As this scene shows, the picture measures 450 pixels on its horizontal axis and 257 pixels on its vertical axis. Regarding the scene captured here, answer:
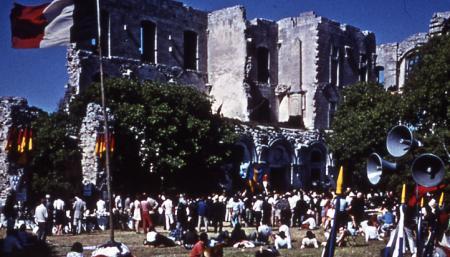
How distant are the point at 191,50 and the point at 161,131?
20990mm

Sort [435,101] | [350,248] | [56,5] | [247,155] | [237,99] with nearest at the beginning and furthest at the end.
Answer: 1. [56,5]
2. [350,248]
3. [435,101]
4. [247,155]
5. [237,99]

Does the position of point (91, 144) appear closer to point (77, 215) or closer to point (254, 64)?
point (77, 215)

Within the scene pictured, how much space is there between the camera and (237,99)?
185 ft

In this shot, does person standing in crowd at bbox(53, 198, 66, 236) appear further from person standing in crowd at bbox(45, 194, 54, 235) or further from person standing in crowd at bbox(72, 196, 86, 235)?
person standing in crowd at bbox(72, 196, 86, 235)

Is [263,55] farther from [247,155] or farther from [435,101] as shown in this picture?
[435,101]

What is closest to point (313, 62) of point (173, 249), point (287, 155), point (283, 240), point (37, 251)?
point (287, 155)

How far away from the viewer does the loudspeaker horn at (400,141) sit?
12.4 m

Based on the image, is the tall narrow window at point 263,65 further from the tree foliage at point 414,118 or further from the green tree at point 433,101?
the green tree at point 433,101

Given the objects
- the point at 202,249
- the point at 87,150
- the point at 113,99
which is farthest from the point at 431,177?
the point at 113,99

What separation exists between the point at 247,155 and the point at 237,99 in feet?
35.3

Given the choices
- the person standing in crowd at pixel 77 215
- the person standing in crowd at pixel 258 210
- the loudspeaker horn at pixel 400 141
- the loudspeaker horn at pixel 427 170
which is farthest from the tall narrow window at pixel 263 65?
the loudspeaker horn at pixel 427 170

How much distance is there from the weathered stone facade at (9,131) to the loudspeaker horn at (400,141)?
848 inches

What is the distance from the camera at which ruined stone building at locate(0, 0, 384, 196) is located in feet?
162

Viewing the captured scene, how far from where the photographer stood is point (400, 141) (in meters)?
12.5
